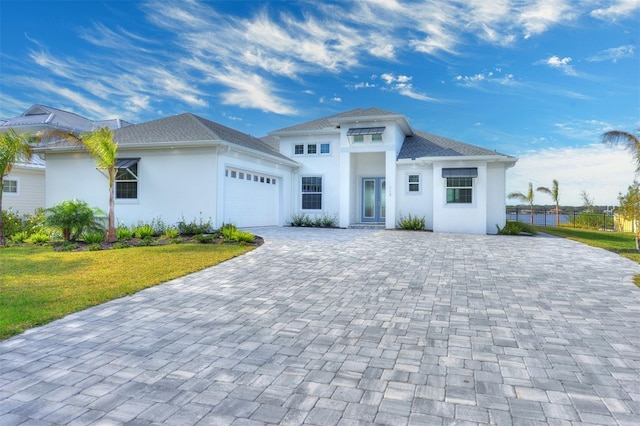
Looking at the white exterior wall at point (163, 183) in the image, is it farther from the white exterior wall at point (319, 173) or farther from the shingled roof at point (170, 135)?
the white exterior wall at point (319, 173)

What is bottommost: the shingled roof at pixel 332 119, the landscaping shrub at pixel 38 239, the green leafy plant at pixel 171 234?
the landscaping shrub at pixel 38 239

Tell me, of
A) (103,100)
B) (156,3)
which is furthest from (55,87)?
(156,3)

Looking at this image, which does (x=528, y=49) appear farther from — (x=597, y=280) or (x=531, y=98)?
(x=597, y=280)

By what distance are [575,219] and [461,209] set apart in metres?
15.0

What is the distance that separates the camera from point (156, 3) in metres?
14.0

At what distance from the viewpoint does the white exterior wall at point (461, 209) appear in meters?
16.1

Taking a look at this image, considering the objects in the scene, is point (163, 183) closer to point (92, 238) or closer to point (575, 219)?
point (92, 238)

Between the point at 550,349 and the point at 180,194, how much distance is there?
1343cm

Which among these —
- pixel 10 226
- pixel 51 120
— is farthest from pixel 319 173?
pixel 51 120

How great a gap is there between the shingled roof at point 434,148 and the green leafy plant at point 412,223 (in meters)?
3.00

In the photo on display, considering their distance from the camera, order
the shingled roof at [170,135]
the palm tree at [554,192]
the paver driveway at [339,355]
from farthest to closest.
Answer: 1. the palm tree at [554,192]
2. the shingled roof at [170,135]
3. the paver driveway at [339,355]

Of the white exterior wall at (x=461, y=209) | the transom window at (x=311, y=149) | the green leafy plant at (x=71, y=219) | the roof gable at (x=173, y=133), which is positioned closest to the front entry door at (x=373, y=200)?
the transom window at (x=311, y=149)

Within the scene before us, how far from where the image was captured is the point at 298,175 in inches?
783

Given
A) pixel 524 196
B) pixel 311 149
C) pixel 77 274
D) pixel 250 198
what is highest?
pixel 311 149
